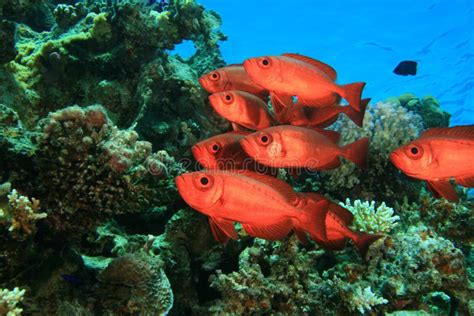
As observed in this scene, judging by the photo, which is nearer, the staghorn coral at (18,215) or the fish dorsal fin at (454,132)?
the fish dorsal fin at (454,132)

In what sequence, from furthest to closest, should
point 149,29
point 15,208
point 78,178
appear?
point 149,29
point 78,178
point 15,208

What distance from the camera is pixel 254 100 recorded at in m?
3.49

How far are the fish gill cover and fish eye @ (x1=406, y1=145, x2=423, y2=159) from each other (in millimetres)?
13

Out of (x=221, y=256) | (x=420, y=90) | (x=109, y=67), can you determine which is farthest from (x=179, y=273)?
(x=420, y=90)

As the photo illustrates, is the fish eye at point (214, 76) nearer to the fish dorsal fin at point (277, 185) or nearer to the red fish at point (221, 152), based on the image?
the red fish at point (221, 152)

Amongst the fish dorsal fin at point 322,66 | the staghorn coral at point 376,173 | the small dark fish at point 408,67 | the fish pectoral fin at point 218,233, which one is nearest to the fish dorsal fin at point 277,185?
the fish pectoral fin at point 218,233

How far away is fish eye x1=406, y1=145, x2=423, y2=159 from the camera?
7.87 feet

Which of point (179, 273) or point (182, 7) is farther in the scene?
point (182, 7)

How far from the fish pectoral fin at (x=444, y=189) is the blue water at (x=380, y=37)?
4177cm

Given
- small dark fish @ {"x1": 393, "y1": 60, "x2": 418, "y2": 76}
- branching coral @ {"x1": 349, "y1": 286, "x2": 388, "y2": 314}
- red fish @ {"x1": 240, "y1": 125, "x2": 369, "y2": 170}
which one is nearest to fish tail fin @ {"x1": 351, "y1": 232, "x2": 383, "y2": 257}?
branching coral @ {"x1": 349, "y1": 286, "x2": 388, "y2": 314}

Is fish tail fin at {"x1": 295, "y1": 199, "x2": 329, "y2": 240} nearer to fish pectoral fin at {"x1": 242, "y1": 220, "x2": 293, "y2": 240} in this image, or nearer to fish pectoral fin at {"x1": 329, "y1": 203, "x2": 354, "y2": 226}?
fish pectoral fin at {"x1": 242, "y1": 220, "x2": 293, "y2": 240}

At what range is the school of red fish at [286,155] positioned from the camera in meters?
2.38

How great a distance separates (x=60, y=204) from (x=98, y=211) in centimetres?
36

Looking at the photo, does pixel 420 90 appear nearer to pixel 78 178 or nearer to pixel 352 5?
pixel 352 5
